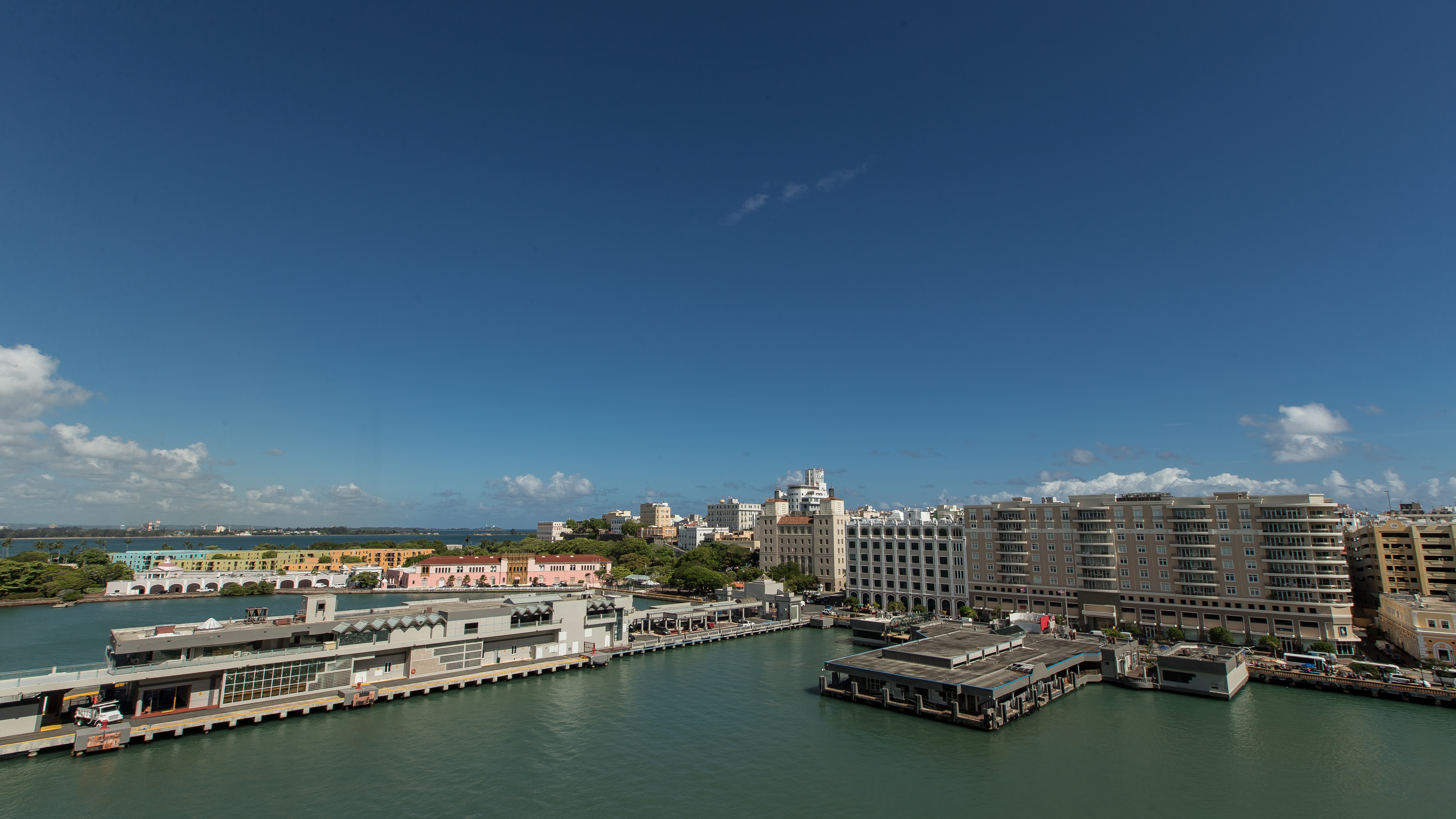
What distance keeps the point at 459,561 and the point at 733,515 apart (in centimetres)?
8413

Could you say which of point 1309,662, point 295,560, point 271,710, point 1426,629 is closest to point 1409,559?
point 1426,629

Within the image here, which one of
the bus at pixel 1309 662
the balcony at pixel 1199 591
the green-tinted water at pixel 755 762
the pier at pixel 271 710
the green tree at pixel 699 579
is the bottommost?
the green-tinted water at pixel 755 762

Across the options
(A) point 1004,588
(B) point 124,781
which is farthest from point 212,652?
(A) point 1004,588

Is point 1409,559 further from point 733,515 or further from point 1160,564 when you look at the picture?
point 733,515

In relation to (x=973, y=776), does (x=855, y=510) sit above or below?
above

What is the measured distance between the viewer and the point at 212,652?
3134 centimetres

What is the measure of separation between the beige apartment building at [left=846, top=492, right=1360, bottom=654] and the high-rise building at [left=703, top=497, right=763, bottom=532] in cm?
10261

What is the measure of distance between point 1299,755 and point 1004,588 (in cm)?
3295

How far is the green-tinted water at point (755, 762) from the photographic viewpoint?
22547mm

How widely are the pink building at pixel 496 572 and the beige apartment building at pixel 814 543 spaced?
27790 millimetres

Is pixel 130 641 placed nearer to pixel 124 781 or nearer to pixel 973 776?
pixel 124 781

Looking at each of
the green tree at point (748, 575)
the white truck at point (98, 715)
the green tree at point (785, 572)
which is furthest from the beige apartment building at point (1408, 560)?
the white truck at point (98, 715)

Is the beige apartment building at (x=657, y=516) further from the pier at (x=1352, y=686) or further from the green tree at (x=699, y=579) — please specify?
the pier at (x=1352, y=686)

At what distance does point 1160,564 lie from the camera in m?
53.2
